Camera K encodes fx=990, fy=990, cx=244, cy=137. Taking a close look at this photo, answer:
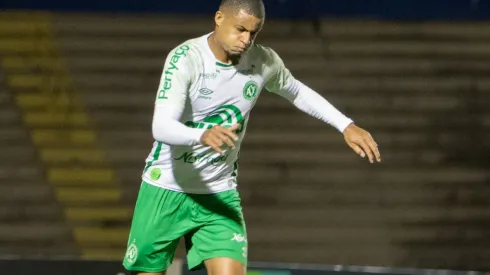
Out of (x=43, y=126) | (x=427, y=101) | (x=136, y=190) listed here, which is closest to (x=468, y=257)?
(x=427, y=101)

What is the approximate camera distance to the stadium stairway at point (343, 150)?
7.54 meters

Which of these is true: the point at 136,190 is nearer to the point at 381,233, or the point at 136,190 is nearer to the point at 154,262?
the point at 381,233

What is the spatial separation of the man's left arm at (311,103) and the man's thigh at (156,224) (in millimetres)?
693

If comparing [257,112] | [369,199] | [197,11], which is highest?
[197,11]

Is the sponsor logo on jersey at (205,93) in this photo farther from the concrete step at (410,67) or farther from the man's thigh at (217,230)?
the concrete step at (410,67)

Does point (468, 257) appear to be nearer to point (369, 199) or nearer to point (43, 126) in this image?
point (369, 199)

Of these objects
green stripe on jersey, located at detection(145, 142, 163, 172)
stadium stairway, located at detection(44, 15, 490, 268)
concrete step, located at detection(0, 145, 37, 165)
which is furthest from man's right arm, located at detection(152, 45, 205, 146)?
concrete step, located at detection(0, 145, 37, 165)

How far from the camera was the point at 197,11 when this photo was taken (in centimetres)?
743

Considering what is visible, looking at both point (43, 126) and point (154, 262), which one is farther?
point (43, 126)

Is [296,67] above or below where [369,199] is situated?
above

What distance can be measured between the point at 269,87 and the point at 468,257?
3.60 m

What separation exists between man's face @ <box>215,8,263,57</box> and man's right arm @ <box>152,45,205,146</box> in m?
0.17

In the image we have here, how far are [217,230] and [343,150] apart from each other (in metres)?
3.32

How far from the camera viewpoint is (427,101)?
7.57 meters
